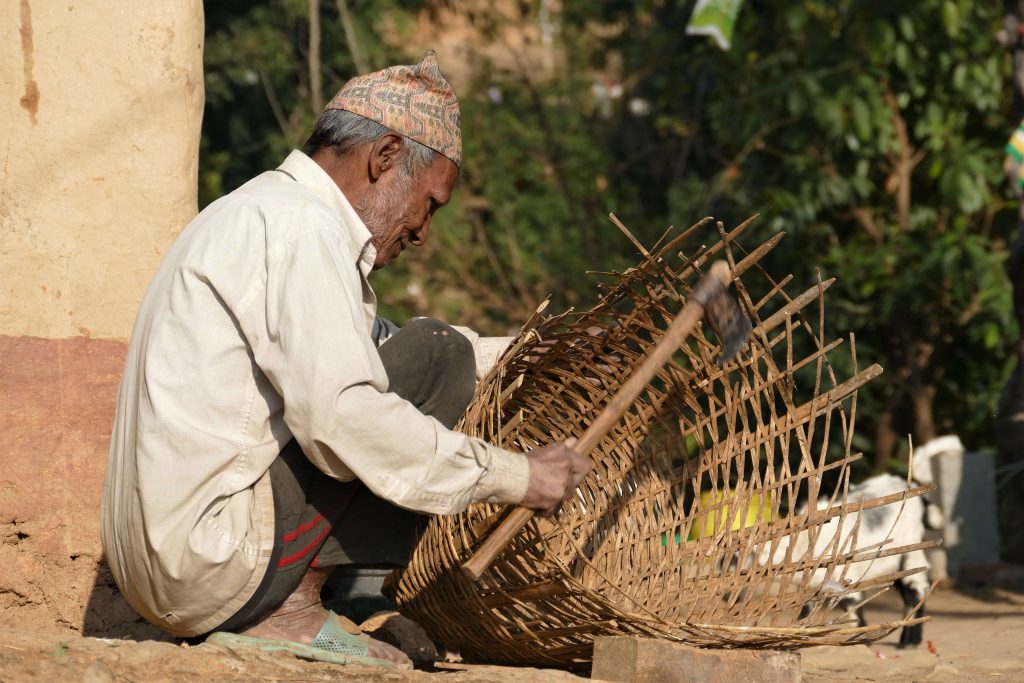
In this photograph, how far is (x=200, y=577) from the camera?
7.34 ft

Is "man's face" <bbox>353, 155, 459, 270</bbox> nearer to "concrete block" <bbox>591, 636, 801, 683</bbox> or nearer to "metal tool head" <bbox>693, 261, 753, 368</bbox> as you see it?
"metal tool head" <bbox>693, 261, 753, 368</bbox>

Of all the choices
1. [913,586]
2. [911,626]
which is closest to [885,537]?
[913,586]

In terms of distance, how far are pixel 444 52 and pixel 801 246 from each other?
417cm

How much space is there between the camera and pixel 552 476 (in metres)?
2.32

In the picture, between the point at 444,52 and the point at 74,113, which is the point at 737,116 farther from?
the point at 74,113

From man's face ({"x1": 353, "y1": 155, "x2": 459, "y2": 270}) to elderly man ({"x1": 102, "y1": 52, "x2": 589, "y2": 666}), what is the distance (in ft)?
0.12

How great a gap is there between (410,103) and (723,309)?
2.58ft

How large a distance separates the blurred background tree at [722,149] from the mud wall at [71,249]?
11.9 ft

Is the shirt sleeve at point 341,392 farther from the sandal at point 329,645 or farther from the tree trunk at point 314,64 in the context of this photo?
the tree trunk at point 314,64

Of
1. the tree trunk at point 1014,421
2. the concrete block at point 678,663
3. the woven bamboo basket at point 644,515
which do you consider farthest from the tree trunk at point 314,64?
the concrete block at point 678,663

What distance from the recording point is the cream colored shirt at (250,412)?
2137 millimetres

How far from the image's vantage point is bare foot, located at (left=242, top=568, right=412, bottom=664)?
240cm

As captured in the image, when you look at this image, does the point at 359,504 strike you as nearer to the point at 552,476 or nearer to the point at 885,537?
the point at 552,476

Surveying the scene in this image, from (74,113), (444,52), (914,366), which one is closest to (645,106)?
(444,52)
